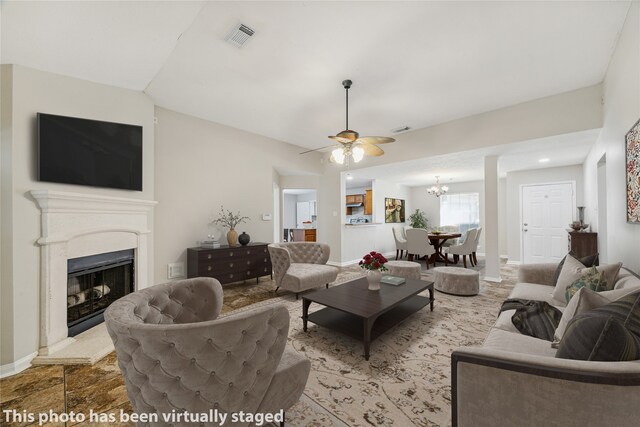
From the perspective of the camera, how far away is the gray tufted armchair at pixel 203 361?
96cm

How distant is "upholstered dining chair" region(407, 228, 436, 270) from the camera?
607 cm

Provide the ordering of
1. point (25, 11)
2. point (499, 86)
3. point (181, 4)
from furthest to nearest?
1. point (499, 86)
2. point (181, 4)
3. point (25, 11)

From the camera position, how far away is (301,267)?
395 cm

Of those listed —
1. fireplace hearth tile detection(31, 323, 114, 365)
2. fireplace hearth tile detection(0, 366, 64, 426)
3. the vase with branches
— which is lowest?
fireplace hearth tile detection(0, 366, 64, 426)

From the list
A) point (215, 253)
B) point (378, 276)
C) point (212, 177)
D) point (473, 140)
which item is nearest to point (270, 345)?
point (378, 276)

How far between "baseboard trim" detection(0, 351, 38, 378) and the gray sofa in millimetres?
3166

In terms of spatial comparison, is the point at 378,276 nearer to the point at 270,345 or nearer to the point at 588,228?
the point at 270,345

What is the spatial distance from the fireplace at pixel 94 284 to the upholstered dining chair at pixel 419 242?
558 cm

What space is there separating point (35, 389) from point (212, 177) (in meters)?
3.26

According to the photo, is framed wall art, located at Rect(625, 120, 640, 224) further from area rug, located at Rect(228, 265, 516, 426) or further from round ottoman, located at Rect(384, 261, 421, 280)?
round ottoman, located at Rect(384, 261, 421, 280)

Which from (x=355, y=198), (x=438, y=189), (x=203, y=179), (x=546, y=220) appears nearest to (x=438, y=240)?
(x=438, y=189)

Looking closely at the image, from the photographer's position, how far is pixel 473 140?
4.22 m

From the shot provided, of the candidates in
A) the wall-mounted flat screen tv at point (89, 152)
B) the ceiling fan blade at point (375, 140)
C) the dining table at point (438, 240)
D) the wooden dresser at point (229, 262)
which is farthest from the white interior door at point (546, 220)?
the wall-mounted flat screen tv at point (89, 152)

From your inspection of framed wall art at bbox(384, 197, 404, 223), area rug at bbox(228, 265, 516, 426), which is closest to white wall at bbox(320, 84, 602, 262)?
framed wall art at bbox(384, 197, 404, 223)
